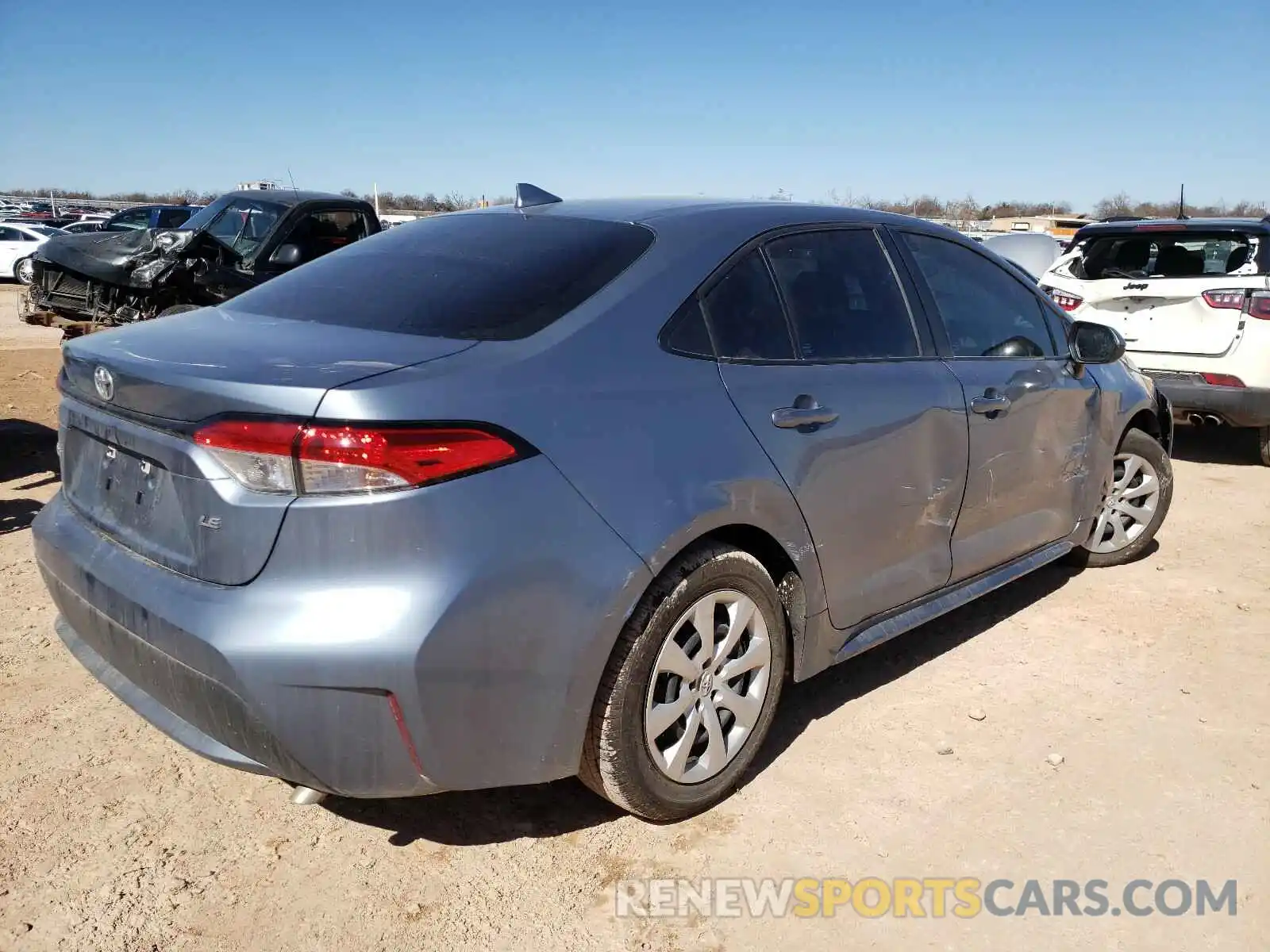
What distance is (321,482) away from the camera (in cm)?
213

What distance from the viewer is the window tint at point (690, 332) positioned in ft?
8.92

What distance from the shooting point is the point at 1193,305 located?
23.1ft

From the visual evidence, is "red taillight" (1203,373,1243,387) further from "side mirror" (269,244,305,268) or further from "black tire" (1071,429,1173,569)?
"side mirror" (269,244,305,268)

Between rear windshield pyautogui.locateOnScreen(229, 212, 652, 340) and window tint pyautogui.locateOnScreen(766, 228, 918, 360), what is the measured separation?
52 cm

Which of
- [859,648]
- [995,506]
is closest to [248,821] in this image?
[859,648]

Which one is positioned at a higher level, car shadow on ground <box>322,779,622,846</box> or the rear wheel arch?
the rear wheel arch

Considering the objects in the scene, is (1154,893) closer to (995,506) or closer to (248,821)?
(995,506)

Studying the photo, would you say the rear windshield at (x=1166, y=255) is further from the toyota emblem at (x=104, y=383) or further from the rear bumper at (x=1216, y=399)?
the toyota emblem at (x=104, y=383)

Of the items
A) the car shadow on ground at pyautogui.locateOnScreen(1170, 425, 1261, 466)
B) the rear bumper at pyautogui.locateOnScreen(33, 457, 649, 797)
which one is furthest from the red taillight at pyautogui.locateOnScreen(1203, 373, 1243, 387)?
the rear bumper at pyautogui.locateOnScreen(33, 457, 649, 797)

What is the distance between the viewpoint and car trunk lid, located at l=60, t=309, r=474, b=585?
→ 2184mm

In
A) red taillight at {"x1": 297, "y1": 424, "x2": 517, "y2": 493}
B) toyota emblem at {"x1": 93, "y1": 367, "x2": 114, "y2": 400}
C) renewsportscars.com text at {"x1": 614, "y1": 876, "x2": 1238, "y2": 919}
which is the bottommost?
renewsportscars.com text at {"x1": 614, "y1": 876, "x2": 1238, "y2": 919}

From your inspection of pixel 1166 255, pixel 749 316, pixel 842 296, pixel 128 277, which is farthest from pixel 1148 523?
pixel 128 277

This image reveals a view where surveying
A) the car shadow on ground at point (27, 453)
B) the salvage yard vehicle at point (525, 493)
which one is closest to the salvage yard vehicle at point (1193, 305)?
the salvage yard vehicle at point (525, 493)

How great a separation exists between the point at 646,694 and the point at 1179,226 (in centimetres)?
642
